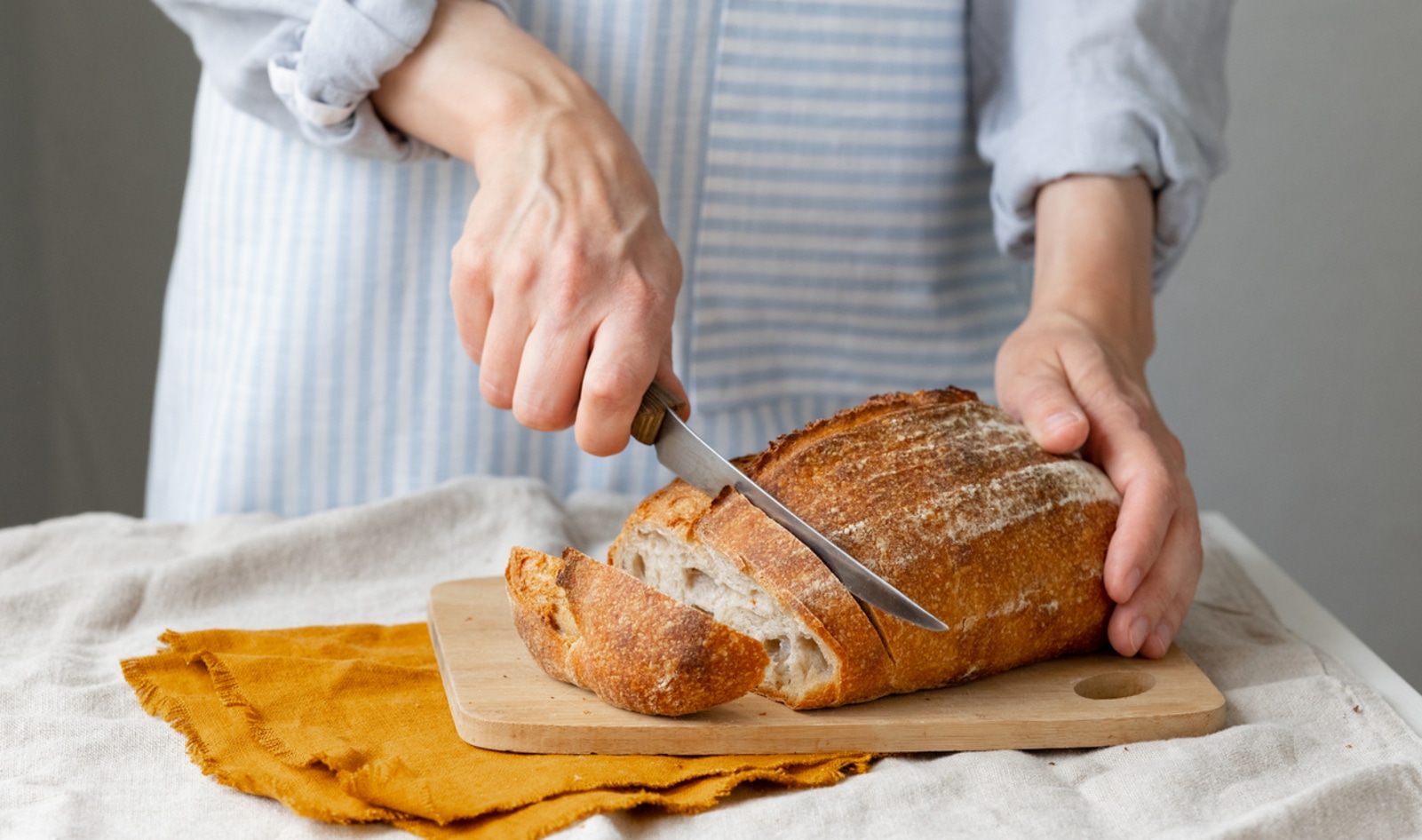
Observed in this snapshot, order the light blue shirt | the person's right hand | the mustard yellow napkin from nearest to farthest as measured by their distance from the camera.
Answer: the mustard yellow napkin
the person's right hand
the light blue shirt

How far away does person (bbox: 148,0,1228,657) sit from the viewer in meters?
1.36

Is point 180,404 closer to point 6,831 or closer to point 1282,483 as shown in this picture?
point 6,831

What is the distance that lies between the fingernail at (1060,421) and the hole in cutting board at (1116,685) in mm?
244

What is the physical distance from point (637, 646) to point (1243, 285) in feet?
8.72

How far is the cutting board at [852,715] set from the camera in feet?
3.22

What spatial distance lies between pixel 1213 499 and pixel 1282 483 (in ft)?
0.57

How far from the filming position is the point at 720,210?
1.67m

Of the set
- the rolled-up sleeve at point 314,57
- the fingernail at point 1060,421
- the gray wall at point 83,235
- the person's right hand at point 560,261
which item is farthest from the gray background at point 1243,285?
the fingernail at point 1060,421

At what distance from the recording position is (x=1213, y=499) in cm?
327

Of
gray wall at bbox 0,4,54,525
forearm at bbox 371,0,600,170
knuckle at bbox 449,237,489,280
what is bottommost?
gray wall at bbox 0,4,54,525

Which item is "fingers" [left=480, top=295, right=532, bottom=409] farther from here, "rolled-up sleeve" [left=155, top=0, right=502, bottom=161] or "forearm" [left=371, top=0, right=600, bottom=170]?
"rolled-up sleeve" [left=155, top=0, right=502, bottom=161]

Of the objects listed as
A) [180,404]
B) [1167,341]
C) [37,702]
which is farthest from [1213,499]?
[37,702]

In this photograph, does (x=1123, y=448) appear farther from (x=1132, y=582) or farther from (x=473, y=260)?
(x=473, y=260)

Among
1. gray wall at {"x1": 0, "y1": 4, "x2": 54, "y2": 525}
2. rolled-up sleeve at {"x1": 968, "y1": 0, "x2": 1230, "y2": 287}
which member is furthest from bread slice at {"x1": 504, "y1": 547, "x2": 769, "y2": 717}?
gray wall at {"x1": 0, "y1": 4, "x2": 54, "y2": 525}
